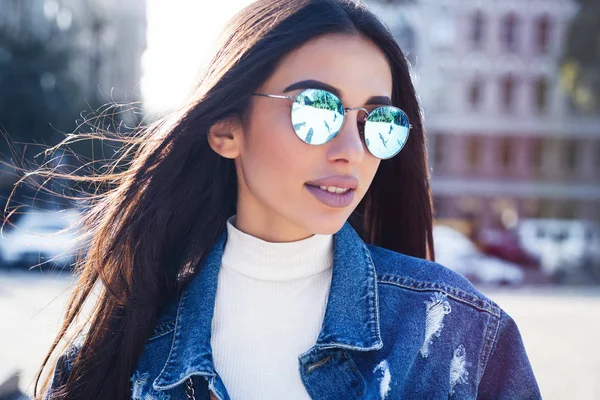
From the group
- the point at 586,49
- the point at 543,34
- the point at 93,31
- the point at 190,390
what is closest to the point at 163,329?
the point at 190,390

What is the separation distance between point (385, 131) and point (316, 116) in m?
0.23

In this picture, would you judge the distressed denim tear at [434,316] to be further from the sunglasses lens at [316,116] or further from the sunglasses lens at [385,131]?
the sunglasses lens at [316,116]

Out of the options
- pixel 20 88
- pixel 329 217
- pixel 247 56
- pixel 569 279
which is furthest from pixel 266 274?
pixel 20 88

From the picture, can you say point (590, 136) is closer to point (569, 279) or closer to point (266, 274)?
point (569, 279)

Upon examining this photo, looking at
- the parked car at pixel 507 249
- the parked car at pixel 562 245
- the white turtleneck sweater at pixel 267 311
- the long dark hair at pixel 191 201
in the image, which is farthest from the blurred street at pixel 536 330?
the parked car at pixel 562 245

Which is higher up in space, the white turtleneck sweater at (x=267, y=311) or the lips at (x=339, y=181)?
the lips at (x=339, y=181)

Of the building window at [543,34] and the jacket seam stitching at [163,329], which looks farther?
the building window at [543,34]

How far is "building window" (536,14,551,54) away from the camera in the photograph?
115 ft

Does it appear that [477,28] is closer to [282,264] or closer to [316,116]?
[282,264]

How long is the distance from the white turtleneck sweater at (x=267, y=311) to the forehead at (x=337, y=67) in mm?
473

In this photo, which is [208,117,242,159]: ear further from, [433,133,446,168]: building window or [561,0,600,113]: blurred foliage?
[433,133,446,168]: building window

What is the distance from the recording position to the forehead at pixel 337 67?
2000 mm

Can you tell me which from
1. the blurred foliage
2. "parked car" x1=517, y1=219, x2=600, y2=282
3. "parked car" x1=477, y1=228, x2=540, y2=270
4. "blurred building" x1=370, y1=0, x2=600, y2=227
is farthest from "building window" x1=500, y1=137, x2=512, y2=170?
"parked car" x1=477, y1=228, x2=540, y2=270

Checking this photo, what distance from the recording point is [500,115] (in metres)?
35.4
